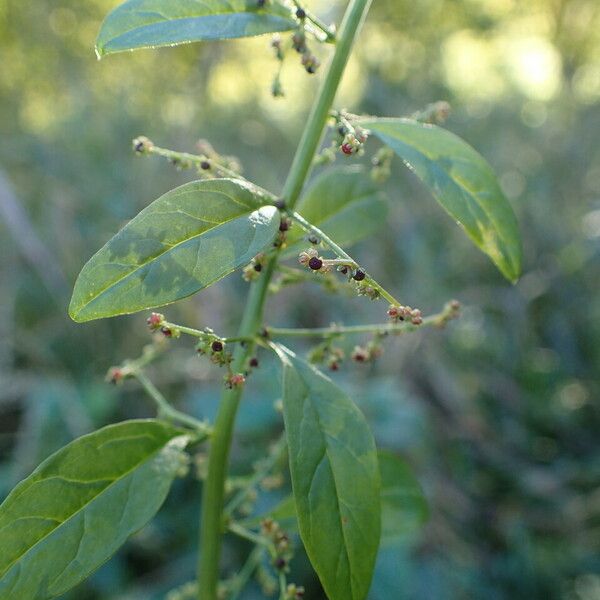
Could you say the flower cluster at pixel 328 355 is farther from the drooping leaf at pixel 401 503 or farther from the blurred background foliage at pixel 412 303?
the blurred background foliage at pixel 412 303

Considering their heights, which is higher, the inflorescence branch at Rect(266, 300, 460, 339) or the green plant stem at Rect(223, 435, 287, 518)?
the inflorescence branch at Rect(266, 300, 460, 339)

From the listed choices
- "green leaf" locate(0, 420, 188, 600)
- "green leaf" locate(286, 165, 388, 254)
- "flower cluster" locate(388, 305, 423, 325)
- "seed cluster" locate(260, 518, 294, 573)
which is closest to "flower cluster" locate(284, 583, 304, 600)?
"seed cluster" locate(260, 518, 294, 573)

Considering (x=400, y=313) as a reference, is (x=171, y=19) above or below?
above

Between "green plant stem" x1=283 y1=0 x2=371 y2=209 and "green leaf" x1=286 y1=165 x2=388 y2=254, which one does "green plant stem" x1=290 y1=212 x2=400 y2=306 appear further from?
"green leaf" x1=286 y1=165 x2=388 y2=254

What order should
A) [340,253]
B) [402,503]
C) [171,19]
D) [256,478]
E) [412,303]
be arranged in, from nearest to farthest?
[340,253]
[171,19]
[256,478]
[402,503]
[412,303]

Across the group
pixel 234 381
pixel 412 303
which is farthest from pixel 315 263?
pixel 412 303

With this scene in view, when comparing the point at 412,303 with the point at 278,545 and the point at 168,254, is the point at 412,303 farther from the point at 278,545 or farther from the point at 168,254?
the point at 168,254
